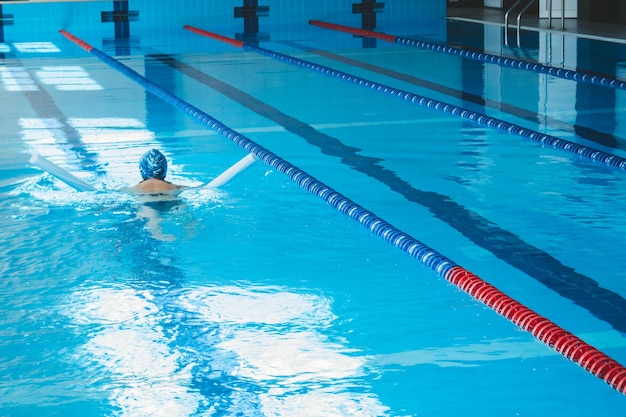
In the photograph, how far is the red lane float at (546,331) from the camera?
2916mm

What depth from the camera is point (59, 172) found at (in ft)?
17.2

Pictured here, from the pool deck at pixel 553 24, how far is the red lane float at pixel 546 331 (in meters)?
9.49

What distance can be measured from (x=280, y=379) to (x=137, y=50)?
11.0 meters

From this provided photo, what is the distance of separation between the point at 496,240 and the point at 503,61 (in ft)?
21.6

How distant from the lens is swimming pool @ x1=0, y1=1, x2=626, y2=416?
3.16 m

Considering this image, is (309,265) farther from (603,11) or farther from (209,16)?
(209,16)

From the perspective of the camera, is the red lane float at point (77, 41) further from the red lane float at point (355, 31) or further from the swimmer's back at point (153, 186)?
the swimmer's back at point (153, 186)

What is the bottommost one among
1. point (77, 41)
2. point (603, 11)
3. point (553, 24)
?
point (77, 41)

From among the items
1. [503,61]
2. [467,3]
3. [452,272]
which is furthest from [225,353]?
[467,3]

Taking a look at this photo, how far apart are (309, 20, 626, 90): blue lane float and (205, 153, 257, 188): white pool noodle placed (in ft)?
15.4

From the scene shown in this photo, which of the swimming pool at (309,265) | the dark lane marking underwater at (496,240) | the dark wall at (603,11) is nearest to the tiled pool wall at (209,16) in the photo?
the dark wall at (603,11)

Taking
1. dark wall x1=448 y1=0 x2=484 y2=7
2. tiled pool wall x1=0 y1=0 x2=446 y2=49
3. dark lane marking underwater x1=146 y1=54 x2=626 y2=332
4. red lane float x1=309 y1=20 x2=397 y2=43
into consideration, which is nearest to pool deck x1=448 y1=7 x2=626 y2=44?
tiled pool wall x1=0 y1=0 x2=446 y2=49

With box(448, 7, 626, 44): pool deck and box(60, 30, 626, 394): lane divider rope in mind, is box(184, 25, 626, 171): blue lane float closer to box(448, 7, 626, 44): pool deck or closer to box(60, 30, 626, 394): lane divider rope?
box(60, 30, 626, 394): lane divider rope

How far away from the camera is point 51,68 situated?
11.7 metres
